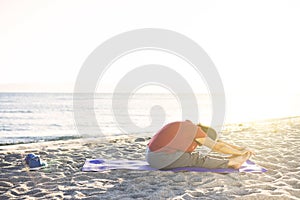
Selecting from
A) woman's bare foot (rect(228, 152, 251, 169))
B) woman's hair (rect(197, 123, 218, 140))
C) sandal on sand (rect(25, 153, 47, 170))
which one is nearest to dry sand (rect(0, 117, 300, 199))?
sandal on sand (rect(25, 153, 47, 170))

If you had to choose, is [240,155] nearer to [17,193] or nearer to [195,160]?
[195,160]

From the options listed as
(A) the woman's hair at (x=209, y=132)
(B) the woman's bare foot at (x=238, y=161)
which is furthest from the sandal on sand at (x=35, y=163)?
(B) the woman's bare foot at (x=238, y=161)

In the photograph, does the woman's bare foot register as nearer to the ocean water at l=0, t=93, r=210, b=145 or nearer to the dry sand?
the dry sand

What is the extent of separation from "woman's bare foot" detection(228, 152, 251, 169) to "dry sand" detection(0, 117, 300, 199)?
0.25m

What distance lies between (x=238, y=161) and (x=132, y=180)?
1694 millimetres

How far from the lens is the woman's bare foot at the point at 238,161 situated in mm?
4786

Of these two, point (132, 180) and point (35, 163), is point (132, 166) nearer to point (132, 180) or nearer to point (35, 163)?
point (132, 180)

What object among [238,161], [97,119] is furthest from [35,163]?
[97,119]

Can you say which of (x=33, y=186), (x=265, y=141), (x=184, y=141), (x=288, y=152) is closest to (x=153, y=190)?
A: (x=184, y=141)

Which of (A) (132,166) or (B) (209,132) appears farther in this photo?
(A) (132,166)

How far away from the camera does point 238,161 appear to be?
4.82m

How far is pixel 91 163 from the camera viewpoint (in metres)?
5.18

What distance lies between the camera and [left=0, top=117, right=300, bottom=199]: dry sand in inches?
148

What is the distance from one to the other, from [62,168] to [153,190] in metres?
1.79
